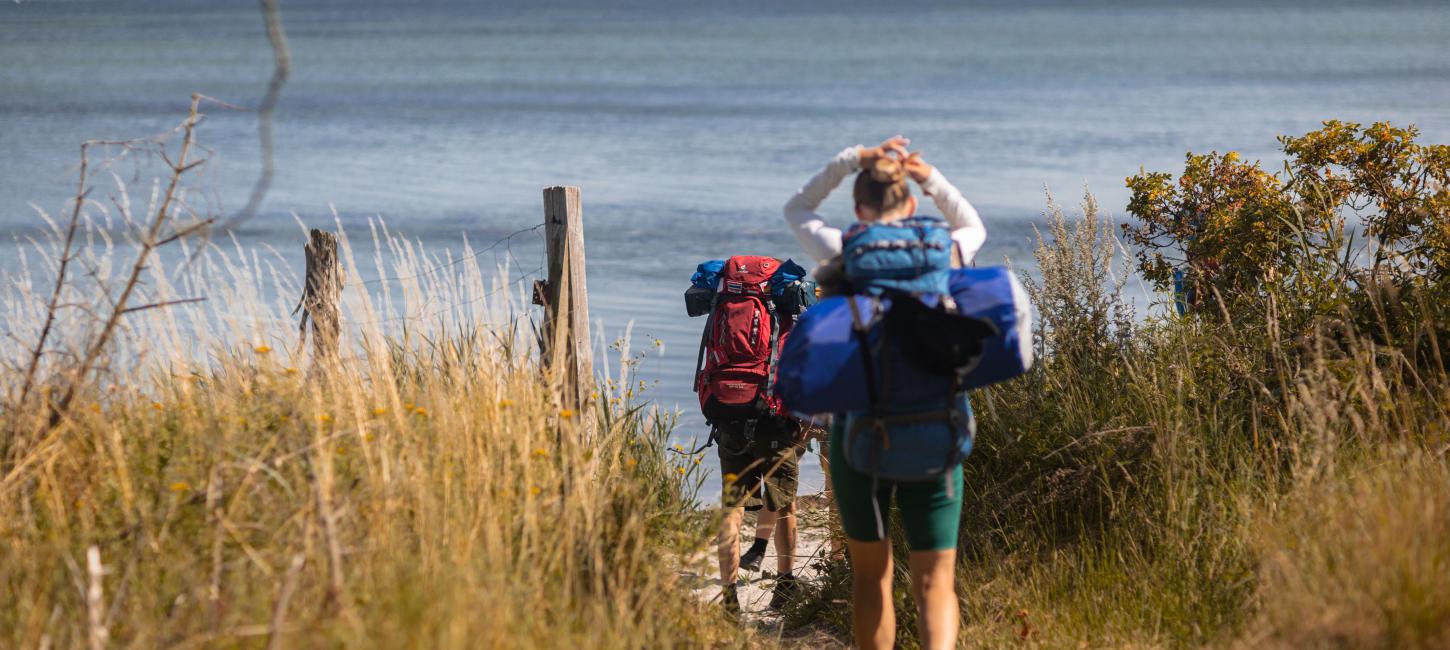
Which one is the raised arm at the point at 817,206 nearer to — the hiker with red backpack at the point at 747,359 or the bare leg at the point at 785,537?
the hiker with red backpack at the point at 747,359

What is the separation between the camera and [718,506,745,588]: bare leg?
5793 mm

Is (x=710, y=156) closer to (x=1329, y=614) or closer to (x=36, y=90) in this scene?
(x=1329, y=614)

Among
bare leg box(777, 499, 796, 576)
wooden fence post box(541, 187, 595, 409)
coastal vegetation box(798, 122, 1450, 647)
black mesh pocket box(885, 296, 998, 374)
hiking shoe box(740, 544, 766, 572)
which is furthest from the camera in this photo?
hiking shoe box(740, 544, 766, 572)

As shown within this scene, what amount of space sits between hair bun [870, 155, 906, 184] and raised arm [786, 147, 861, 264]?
9 centimetres

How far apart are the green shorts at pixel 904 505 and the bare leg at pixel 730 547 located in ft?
5.69

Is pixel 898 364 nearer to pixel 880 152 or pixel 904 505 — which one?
pixel 904 505

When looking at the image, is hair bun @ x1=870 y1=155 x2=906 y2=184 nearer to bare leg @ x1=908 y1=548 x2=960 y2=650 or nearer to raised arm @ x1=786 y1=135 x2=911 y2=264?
raised arm @ x1=786 y1=135 x2=911 y2=264

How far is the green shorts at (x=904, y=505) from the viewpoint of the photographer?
392 cm

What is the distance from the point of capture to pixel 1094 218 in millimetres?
6352

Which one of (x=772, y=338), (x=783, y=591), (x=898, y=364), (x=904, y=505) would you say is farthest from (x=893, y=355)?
(x=783, y=591)

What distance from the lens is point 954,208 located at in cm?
424

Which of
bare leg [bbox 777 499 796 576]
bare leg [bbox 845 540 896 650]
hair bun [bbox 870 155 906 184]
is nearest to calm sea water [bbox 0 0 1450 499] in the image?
bare leg [bbox 777 499 796 576]

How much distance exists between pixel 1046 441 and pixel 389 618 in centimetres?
328

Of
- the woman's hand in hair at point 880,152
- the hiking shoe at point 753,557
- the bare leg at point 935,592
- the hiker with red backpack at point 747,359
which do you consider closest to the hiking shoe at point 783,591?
the hiker with red backpack at point 747,359
